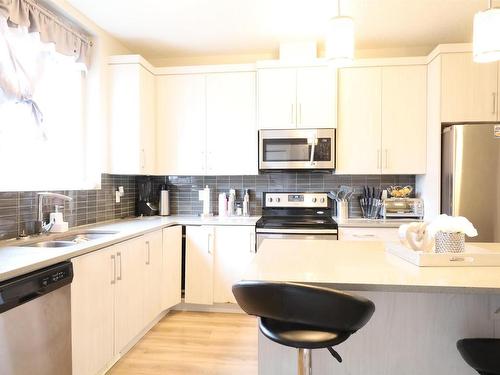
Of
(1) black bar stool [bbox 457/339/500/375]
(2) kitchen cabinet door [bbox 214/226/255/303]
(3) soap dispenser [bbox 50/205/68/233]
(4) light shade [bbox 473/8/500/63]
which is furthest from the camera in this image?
(2) kitchen cabinet door [bbox 214/226/255/303]

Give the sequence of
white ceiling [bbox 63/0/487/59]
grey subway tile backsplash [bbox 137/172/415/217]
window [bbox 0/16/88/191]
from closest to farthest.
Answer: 1. window [bbox 0/16/88/191]
2. white ceiling [bbox 63/0/487/59]
3. grey subway tile backsplash [bbox 137/172/415/217]

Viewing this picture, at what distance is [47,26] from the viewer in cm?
235

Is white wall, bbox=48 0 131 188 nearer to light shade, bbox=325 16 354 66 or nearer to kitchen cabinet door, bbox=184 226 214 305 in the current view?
kitchen cabinet door, bbox=184 226 214 305

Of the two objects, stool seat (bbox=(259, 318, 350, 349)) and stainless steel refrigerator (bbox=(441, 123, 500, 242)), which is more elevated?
stainless steel refrigerator (bbox=(441, 123, 500, 242))

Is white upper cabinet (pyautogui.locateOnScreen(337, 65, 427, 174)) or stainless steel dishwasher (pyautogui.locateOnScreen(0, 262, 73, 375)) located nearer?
stainless steel dishwasher (pyautogui.locateOnScreen(0, 262, 73, 375))

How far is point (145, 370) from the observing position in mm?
2186

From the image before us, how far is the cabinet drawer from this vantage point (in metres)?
2.92

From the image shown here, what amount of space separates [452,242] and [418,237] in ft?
0.46

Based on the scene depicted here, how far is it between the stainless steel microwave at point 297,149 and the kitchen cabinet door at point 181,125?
2.10 ft

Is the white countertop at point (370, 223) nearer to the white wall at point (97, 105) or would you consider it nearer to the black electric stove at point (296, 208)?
the black electric stove at point (296, 208)

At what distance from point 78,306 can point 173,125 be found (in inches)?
81.0

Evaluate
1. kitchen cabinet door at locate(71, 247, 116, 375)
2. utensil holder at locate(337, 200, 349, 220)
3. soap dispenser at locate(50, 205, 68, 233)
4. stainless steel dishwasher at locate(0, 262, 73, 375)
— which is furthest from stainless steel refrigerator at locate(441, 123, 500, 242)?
soap dispenser at locate(50, 205, 68, 233)

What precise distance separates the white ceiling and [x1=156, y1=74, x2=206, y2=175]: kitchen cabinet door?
39 centimetres

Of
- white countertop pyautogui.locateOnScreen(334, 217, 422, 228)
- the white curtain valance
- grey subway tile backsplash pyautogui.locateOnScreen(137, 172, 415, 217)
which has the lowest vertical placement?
white countertop pyautogui.locateOnScreen(334, 217, 422, 228)
